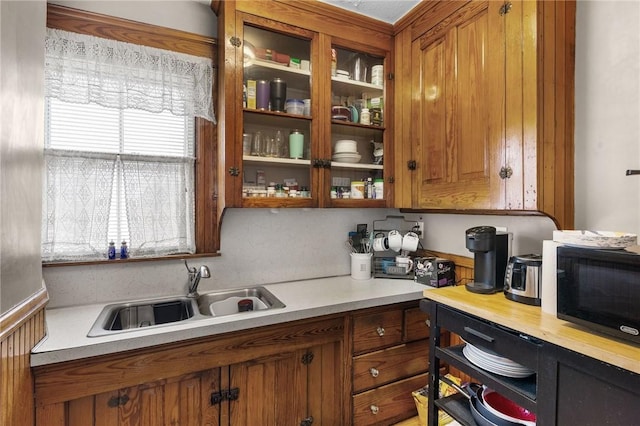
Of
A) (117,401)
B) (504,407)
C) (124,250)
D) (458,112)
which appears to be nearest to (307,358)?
(117,401)

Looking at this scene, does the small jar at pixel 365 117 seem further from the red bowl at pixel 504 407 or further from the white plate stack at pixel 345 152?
the red bowl at pixel 504 407

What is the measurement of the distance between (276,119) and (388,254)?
126cm

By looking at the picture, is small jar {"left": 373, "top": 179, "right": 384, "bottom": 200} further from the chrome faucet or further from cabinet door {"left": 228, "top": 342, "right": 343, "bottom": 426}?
the chrome faucet

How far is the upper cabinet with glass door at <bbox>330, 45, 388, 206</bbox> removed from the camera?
6.15ft

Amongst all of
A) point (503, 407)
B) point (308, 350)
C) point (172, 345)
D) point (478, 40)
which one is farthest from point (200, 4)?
point (503, 407)

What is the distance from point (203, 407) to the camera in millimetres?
1285

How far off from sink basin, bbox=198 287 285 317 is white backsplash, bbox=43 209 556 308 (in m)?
0.08

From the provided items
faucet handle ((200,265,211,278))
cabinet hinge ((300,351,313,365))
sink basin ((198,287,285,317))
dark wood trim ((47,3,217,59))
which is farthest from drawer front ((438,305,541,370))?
dark wood trim ((47,3,217,59))

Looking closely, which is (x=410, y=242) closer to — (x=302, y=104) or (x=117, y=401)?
(x=302, y=104)

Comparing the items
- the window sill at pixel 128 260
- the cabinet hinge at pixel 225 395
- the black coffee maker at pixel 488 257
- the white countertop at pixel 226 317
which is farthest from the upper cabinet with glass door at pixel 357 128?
the cabinet hinge at pixel 225 395

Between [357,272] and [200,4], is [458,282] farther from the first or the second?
[200,4]

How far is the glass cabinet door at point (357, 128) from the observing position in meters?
1.87

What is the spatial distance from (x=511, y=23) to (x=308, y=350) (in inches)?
68.8

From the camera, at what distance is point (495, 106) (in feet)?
4.60
